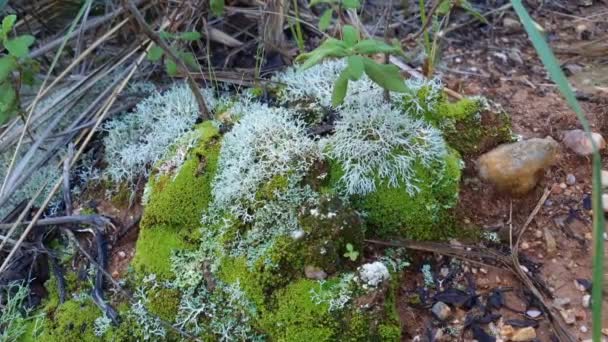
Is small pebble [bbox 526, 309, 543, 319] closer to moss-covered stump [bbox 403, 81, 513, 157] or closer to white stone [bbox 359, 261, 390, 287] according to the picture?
white stone [bbox 359, 261, 390, 287]

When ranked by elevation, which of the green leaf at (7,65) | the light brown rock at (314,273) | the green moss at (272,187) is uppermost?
the green leaf at (7,65)

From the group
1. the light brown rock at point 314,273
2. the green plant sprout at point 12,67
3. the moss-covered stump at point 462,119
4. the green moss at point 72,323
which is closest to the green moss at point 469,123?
the moss-covered stump at point 462,119

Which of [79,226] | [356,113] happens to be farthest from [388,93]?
[79,226]

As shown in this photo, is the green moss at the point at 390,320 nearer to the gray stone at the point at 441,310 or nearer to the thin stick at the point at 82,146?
the gray stone at the point at 441,310

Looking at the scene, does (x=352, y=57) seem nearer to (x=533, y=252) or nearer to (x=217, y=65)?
(x=533, y=252)

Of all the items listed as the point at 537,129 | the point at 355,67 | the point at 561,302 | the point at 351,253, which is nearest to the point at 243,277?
the point at 351,253
